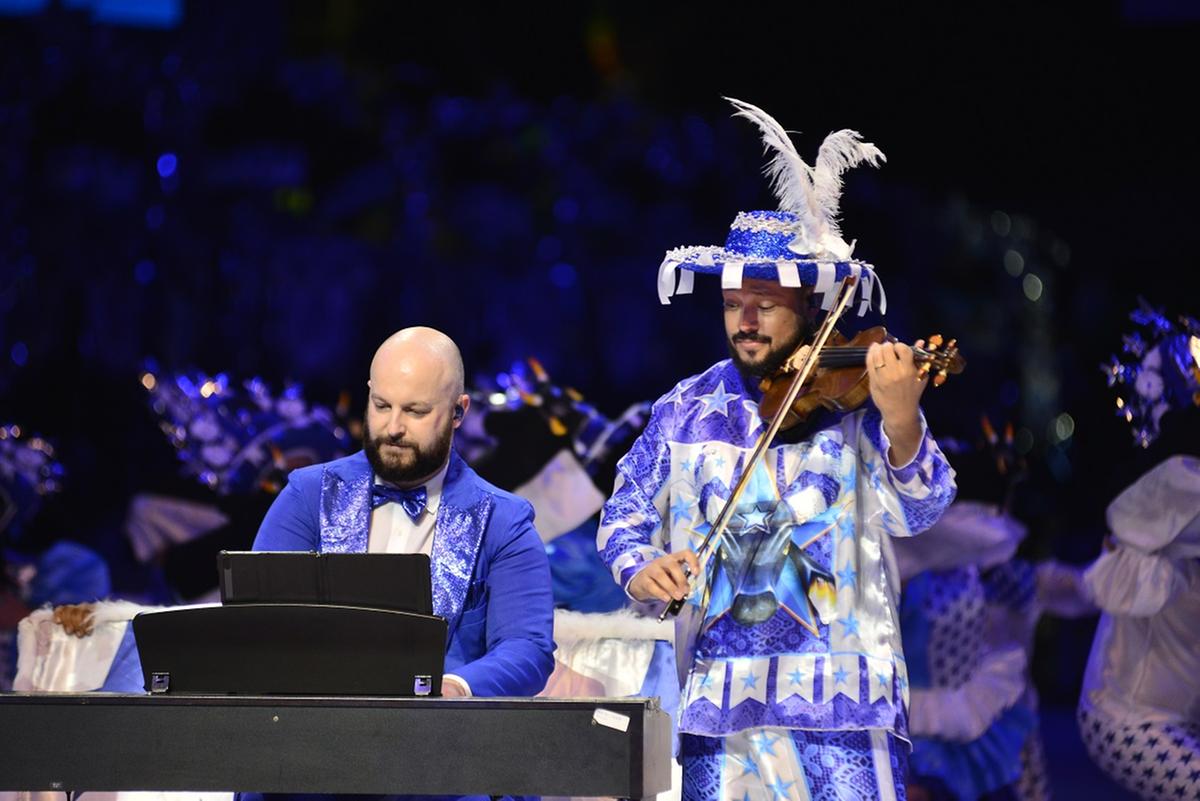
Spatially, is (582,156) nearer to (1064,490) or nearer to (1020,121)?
(1020,121)

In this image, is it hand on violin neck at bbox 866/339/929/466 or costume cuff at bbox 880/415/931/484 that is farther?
costume cuff at bbox 880/415/931/484

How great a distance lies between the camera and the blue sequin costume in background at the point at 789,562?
126 inches

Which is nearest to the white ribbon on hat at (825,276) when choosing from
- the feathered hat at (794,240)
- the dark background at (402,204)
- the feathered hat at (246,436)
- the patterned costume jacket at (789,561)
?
the feathered hat at (794,240)

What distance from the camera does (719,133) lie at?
10.3 metres

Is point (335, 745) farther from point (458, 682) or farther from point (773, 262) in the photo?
point (773, 262)

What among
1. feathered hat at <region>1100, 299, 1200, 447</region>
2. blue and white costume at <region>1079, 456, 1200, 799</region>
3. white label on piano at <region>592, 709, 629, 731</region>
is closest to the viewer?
white label on piano at <region>592, 709, 629, 731</region>

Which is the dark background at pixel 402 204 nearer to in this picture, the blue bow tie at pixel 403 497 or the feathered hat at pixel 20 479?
the feathered hat at pixel 20 479

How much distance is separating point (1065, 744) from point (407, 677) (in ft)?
27.3

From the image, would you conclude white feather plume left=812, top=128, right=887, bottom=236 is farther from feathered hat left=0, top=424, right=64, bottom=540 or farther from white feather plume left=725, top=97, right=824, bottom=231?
feathered hat left=0, top=424, right=64, bottom=540

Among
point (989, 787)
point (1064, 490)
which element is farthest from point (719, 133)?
point (989, 787)

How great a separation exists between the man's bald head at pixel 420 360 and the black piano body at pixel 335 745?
1.15 metres

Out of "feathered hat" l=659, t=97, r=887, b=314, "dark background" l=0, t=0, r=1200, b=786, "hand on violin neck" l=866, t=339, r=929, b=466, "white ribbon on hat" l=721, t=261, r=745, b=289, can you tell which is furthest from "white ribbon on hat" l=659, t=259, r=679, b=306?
"dark background" l=0, t=0, r=1200, b=786

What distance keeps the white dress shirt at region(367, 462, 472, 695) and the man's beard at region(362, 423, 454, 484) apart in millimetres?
51

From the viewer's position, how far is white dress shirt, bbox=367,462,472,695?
3.57 m
